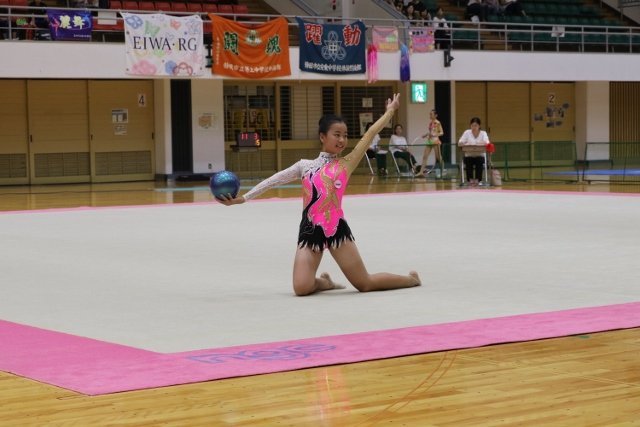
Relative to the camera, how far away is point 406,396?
19.8ft

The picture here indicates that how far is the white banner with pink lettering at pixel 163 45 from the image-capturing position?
30.0 metres

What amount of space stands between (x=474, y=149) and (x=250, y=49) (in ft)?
25.4

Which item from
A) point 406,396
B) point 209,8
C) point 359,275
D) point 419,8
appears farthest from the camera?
point 419,8

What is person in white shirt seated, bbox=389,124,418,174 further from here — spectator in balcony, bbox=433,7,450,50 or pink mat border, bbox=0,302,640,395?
pink mat border, bbox=0,302,640,395

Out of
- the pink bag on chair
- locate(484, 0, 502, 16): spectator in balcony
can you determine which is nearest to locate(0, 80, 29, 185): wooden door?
the pink bag on chair

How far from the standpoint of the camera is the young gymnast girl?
9.82 meters

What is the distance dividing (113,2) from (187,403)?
2851 cm

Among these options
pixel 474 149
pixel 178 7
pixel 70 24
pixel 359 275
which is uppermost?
pixel 178 7

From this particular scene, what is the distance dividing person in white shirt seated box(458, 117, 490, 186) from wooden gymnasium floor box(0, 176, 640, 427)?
65.2 feet

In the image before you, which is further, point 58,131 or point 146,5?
point 146,5

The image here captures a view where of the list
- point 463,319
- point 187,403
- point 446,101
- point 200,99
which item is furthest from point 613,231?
point 446,101

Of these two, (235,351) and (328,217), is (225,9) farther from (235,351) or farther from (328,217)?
(235,351)

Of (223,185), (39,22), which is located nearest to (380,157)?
(39,22)

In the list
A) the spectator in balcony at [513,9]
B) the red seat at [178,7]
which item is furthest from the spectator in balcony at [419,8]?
the red seat at [178,7]
